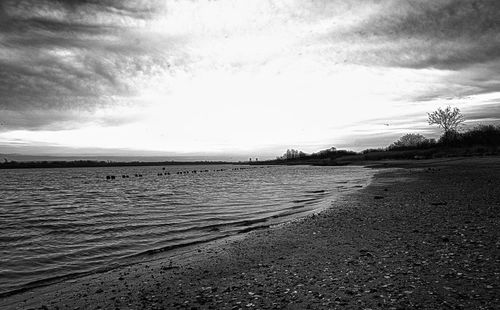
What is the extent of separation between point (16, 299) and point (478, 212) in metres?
16.5

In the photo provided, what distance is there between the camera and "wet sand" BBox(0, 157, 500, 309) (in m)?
5.96

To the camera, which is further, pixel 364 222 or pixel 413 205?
pixel 413 205

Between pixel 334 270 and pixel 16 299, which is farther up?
pixel 334 270

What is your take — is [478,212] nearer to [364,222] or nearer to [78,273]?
[364,222]

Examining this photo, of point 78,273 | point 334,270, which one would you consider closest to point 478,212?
point 334,270

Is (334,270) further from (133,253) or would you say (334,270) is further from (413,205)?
(413,205)

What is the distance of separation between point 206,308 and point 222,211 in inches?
639

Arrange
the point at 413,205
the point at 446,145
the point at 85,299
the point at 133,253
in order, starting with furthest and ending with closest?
the point at 446,145
the point at 413,205
the point at 133,253
the point at 85,299

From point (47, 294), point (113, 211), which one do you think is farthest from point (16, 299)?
point (113, 211)

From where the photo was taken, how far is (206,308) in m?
6.16

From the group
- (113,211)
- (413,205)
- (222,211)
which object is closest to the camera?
(413,205)

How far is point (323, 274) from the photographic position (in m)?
7.51

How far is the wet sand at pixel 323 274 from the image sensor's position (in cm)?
596

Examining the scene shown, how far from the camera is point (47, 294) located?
8.36 metres
